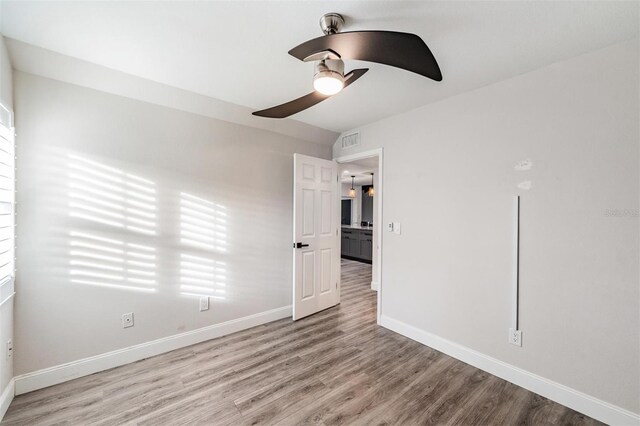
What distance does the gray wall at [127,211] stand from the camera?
1.96 m

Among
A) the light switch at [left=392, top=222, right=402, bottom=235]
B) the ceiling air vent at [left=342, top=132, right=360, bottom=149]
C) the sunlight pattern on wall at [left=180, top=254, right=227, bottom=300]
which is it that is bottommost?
the sunlight pattern on wall at [left=180, top=254, right=227, bottom=300]

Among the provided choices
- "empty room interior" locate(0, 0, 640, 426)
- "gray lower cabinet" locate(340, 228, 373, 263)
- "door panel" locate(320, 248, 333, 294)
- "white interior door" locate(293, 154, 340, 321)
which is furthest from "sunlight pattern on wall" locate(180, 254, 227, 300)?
"gray lower cabinet" locate(340, 228, 373, 263)

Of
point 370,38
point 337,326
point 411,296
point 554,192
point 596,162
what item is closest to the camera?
point 370,38

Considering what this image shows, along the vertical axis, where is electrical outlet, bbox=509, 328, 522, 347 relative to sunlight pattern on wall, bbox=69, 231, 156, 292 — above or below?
below

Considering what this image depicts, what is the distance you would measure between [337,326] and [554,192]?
247 centimetres

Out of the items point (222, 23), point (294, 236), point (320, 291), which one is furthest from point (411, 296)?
point (222, 23)

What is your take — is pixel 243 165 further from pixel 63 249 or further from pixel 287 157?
pixel 63 249

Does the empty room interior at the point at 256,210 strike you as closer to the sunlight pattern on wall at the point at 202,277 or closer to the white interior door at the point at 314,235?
the sunlight pattern on wall at the point at 202,277

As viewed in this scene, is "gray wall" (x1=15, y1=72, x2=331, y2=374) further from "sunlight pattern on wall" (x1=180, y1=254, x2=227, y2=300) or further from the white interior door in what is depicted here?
the white interior door

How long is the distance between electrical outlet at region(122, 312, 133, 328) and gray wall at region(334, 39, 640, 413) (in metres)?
2.80

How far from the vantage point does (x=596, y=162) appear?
179 centimetres

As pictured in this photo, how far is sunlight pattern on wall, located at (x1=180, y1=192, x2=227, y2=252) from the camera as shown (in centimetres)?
262

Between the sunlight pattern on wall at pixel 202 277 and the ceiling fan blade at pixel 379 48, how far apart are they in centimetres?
223

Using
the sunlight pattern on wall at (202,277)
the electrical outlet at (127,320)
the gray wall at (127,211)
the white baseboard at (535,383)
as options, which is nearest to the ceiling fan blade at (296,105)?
the gray wall at (127,211)
